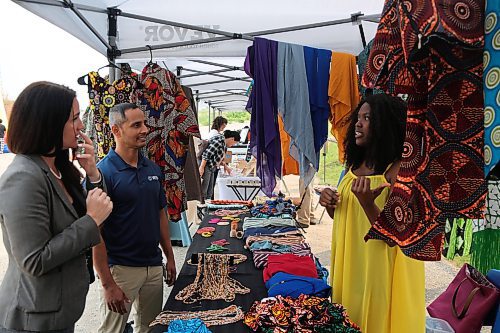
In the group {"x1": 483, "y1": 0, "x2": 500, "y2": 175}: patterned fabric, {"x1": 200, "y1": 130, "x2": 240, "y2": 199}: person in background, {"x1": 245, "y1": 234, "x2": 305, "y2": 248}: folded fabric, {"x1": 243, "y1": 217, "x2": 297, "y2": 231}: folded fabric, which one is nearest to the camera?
{"x1": 483, "y1": 0, "x2": 500, "y2": 175}: patterned fabric

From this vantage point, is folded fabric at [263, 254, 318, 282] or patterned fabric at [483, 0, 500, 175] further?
folded fabric at [263, 254, 318, 282]

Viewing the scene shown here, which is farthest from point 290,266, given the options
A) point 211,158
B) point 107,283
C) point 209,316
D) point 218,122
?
point 218,122

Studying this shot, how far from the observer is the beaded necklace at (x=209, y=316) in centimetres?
181

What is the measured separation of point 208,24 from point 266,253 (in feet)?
6.88

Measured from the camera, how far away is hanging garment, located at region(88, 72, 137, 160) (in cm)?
326

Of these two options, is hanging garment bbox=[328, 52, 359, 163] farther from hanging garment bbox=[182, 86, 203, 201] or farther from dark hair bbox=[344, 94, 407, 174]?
hanging garment bbox=[182, 86, 203, 201]

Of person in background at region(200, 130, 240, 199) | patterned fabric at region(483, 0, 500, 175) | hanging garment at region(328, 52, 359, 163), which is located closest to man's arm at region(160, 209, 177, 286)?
hanging garment at region(328, 52, 359, 163)

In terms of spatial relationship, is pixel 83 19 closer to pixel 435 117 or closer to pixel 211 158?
pixel 435 117

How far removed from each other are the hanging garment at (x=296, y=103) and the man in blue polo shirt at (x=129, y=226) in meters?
1.04

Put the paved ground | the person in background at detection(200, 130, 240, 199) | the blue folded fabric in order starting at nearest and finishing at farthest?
the blue folded fabric < the paved ground < the person in background at detection(200, 130, 240, 199)

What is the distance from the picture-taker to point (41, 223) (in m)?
1.50

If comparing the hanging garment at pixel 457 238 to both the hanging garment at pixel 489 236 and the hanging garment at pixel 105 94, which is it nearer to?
the hanging garment at pixel 489 236

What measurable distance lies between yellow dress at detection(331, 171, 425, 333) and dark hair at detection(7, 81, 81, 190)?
4.00 ft

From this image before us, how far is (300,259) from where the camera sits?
2463 mm
